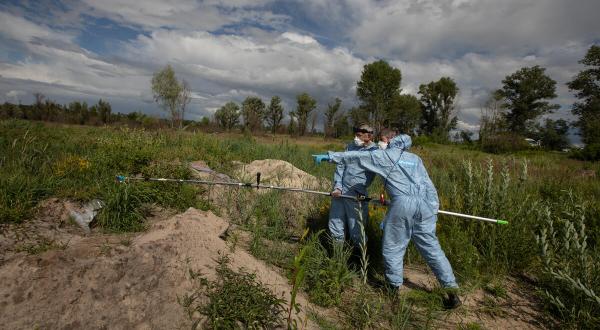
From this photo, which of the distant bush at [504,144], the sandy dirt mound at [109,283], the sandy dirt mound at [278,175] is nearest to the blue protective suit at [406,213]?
the sandy dirt mound at [109,283]

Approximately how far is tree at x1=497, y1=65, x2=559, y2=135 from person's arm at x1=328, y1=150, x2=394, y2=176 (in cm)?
3306

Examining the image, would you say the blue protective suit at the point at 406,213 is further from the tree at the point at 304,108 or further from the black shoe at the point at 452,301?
the tree at the point at 304,108

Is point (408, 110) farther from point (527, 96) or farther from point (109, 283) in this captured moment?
point (109, 283)

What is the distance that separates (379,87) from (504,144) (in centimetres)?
1627

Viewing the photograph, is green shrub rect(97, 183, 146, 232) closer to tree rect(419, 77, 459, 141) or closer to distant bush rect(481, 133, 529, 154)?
distant bush rect(481, 133, 529, 154)

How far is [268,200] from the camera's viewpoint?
501 centimetres

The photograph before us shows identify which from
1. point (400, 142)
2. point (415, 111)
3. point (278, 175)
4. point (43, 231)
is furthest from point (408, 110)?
point (43, 231)

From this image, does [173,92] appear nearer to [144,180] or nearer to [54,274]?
[144,180]

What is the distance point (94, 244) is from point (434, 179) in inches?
257

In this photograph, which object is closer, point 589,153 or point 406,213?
point 406,213

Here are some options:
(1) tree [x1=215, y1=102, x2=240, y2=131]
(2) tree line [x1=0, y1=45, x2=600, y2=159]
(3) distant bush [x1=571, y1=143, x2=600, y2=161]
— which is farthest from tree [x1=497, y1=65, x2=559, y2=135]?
(1) tree [x1=215, y1=102, x2=240, y2=131]

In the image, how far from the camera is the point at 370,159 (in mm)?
3555

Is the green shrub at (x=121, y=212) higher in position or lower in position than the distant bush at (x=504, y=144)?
lower

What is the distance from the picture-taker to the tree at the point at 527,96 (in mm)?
31750
